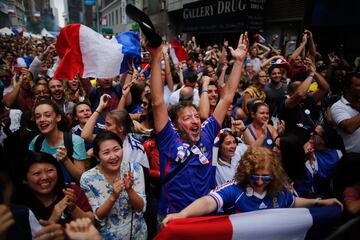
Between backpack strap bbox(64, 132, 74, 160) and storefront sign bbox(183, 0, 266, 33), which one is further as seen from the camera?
storefront sign bbox(183, 0, 266, 33)

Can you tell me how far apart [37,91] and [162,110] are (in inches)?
113

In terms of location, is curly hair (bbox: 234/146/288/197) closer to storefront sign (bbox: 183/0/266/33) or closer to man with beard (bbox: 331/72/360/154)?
man with beard (bbox: 331/72/360/154)

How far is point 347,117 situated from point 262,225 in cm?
194

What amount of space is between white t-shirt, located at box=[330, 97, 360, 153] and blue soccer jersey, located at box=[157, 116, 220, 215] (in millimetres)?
1805

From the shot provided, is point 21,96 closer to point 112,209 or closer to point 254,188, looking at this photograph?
point 112,209

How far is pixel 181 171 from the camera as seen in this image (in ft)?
7.48

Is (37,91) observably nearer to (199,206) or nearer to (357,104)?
(199,206)

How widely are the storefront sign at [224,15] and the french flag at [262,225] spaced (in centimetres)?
1375

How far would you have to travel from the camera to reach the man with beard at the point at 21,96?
4.57 meters

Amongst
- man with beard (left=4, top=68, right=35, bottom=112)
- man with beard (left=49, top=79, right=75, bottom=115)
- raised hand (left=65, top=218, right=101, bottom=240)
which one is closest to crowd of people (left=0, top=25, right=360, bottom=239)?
raised hand (left=65, top=218, right=101, bottom=240)

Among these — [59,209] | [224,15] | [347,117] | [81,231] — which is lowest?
[59,209]

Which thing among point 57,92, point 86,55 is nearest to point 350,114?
point 86,55

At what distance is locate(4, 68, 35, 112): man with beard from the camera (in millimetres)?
4570

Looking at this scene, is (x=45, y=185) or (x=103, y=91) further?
(x=103, y=91)
